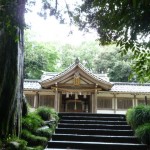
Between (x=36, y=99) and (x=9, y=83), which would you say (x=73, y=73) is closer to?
(x=36, y=99)

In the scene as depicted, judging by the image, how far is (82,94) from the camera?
17.1m

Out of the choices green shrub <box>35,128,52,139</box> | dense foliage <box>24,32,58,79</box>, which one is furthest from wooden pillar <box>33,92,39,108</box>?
green shrub <box>35,128,52,139</box>

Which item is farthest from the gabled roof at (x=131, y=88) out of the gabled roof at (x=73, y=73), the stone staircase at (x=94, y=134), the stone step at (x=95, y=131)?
the stone step at (x=95, y=131)

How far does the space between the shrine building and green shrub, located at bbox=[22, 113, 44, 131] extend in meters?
8.02

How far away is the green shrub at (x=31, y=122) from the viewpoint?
7.88 m

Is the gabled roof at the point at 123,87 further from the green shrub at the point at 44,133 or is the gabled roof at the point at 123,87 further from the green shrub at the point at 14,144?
the green shrub at the point at 14,144

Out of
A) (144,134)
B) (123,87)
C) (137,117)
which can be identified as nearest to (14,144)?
(144,134)

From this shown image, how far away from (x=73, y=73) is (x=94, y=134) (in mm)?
8107

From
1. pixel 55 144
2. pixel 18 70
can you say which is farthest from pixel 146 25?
pixel 55 144

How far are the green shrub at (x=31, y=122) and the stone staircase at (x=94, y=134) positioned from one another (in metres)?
0.64

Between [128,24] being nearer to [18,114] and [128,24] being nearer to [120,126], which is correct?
[18,114]

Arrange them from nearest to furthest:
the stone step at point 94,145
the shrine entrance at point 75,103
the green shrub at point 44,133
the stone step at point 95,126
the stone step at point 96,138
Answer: the stone step at point 94,145 → the green shrub at point 44,133 → the stone step at point 96,138 → the stone step at point 95,126 → the shrine entrance at point 75,103

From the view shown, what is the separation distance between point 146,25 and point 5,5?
1967 mm

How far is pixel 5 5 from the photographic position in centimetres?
366
